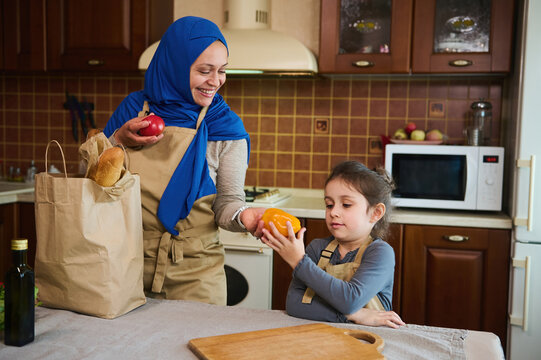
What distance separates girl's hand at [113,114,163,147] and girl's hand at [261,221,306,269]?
394mm

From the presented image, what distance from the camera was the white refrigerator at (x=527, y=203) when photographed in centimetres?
233

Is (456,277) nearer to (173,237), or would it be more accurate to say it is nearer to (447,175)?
(447,175)

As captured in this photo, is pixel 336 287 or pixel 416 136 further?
pixel 416 136

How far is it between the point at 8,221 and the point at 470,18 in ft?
8.13

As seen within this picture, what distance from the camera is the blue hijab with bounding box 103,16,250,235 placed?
55.7 inches

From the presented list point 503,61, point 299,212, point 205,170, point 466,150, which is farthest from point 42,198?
point 503,61

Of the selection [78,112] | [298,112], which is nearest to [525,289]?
[298,112]

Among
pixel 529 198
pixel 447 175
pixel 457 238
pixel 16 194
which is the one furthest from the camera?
pixel 16 194

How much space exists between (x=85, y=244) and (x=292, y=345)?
43 cm

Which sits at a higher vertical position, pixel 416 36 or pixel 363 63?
pixel 416 36

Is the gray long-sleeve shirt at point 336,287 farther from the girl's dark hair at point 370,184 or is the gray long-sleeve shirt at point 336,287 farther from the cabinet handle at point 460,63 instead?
the cabinet handle at point 460,63

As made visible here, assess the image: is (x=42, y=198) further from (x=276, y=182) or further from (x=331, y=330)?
(x=276, y=182)

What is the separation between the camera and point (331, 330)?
100 centimetres

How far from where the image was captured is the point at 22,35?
3.06 meters
